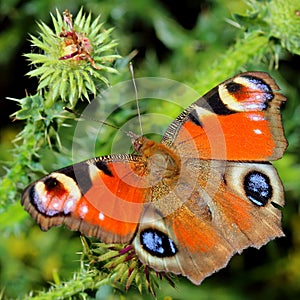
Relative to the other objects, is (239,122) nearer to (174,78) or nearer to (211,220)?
(211,220)

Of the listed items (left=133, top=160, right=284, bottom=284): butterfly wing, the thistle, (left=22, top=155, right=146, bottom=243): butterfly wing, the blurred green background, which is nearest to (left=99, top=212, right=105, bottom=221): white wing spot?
(left=22, top=155, right=146, bottom=243): butterfly wing

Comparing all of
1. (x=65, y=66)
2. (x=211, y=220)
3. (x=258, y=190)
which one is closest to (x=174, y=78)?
(x=65, y=66)

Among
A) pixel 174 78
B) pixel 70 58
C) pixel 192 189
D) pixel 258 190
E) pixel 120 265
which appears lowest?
pixel 174 78

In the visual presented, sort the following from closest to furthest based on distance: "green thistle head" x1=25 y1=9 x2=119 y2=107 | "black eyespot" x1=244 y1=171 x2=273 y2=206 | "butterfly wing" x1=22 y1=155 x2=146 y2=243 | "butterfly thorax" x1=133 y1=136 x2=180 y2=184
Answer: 1. "butterfly wing" x1=22 y1=155 x2=146 y2=243
2. "black eyespot" x1=244 y1=171 x2=273 y2=206
3. "butterfly thorax" x1=133 y1=136 x2=180 y2=184
4. "green thistle head" x1=25 y1=9 x2=119 y2=107

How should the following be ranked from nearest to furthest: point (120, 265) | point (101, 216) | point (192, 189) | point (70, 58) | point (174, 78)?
1. point (101, 216)
2. point (120, 265)
3. point (192, 189)
4. point (70, 58)
5. point (174, 78)

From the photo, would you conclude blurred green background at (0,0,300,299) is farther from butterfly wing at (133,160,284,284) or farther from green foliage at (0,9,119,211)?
butterfly wing at (133,160,284,284)

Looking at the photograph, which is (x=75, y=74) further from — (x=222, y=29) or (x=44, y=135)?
(x=222, y=29)
